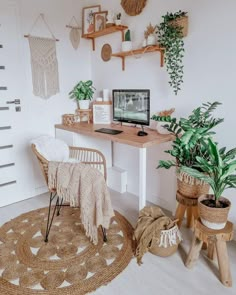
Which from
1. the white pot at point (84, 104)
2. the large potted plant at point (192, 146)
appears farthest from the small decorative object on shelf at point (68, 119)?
the large potted plant at point (192, 146)

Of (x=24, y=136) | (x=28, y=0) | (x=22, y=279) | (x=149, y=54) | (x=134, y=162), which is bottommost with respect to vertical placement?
(x=22, y=279)

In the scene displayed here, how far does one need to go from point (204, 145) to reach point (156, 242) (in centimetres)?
79

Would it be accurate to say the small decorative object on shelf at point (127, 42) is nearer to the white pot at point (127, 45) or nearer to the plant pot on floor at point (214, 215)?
the white pot at point (127, 45)

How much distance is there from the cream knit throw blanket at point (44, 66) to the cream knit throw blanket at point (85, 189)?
4.26ft

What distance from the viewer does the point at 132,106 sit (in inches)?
98.9

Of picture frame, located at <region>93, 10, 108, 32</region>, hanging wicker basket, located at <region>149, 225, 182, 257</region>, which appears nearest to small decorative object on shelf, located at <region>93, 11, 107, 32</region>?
picture frame, located at <region>93, 10, 108, 32</region>

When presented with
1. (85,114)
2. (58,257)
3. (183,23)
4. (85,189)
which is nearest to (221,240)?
(85,189)

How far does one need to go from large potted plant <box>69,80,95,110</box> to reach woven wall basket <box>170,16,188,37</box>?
4.33 feet

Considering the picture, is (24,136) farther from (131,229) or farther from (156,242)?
(156,242)

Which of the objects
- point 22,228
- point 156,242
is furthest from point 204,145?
point 22,228

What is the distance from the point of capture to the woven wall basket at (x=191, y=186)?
186 cm

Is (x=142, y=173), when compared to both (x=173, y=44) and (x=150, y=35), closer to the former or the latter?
(x=173, y=44)

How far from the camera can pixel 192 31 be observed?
2.09m

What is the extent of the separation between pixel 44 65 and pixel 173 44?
147 cm
